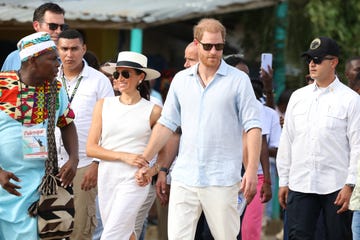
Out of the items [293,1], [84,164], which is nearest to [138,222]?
[84,164]

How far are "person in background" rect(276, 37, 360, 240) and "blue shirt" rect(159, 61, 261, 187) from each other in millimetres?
1141

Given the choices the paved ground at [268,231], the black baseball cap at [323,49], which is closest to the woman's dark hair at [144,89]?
the black baseball cap at [323,49]

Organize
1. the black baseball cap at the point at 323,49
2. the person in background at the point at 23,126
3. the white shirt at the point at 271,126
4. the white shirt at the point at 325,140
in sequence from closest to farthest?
the person in background at the point at 23,126, the white shirt at the point at 325,140, the black baseball cap at the point at 323,49, the white shirt at the point at 271,126

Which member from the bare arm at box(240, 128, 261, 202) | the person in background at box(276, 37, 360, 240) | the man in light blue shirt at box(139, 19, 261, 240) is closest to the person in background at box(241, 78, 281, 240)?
the person in background at box(276, 37, 360, 240)

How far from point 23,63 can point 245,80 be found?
67.9 inches

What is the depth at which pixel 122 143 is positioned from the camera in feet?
32.2

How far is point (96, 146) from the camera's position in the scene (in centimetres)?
982

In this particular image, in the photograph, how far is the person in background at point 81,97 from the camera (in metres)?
10.6

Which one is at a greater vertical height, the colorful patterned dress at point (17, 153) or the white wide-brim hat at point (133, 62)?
the white wide-brim hat at point (133, 62)

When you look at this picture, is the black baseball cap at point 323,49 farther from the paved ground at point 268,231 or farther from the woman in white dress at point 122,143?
the paved ground at point 268,231

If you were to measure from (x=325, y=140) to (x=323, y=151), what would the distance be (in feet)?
0.32

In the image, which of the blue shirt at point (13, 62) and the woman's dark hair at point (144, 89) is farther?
the woman's dark hair at point (144, 89)

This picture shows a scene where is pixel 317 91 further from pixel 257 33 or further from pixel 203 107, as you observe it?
pixel 257 33

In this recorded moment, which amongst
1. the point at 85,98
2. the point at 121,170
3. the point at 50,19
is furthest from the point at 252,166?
the point at 50,19
